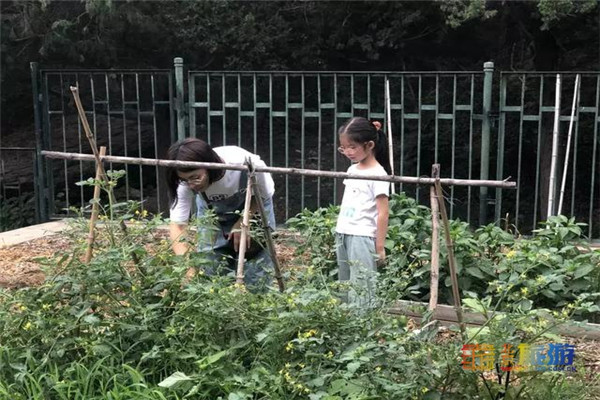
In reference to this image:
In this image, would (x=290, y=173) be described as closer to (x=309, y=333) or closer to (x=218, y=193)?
(x=218, y=193)

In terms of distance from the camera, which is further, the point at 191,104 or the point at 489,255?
the point at 191,104

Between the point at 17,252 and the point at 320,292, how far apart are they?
4.37m

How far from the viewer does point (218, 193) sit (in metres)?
3.55

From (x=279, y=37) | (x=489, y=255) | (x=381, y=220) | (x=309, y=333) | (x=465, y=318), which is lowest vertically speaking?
(x=465, y=318)

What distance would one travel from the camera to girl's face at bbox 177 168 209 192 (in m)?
3.29

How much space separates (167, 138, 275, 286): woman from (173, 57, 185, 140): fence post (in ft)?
10.8

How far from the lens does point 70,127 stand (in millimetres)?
12797

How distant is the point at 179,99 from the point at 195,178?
3.72 m

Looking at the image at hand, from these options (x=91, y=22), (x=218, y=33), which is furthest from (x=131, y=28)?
(x=218, y=33)

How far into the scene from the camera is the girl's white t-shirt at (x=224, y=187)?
3.42 metres

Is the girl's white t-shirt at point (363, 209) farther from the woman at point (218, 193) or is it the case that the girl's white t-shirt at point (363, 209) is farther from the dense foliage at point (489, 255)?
the woman at point (218, 193)

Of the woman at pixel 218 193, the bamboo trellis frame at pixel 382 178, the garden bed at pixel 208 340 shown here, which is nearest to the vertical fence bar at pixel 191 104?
the woman at pixel 218 193

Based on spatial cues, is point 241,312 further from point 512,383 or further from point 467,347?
point 512,383

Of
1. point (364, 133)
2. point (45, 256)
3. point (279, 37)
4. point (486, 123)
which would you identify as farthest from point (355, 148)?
point (279, 37)
